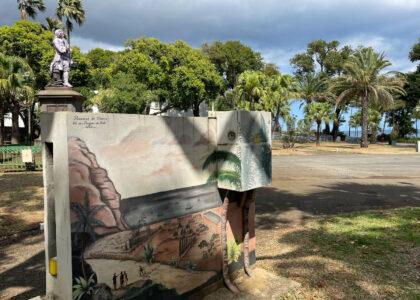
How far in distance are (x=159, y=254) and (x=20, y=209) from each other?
708 centimetres

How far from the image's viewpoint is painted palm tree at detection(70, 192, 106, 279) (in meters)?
3.24

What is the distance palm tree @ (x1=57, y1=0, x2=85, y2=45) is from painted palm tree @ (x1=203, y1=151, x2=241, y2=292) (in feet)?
117

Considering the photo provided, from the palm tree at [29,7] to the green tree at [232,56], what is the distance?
21.5 m

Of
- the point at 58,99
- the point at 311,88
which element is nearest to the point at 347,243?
the point at 58,99

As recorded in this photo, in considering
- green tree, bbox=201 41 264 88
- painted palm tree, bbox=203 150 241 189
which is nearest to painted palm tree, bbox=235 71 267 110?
green tree, bbox=201 41 264 88

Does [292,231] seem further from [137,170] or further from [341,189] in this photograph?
[341,189]

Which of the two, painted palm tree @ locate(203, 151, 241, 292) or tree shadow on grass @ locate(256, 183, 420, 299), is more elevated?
painted palm tree @ locate(203, 151, 241, 292)

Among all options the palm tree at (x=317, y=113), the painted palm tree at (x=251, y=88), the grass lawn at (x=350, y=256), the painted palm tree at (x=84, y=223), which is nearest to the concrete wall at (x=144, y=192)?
the painted palm tree at (x=84, y=223)

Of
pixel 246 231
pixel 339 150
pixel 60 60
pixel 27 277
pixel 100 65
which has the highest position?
pixel 100 65

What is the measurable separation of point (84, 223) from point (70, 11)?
124ft

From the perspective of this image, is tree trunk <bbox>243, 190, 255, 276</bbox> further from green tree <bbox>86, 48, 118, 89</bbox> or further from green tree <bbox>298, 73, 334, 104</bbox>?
green tree <bbox>298, 73, 334, 104</bbox>

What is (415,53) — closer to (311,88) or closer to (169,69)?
(311,88)

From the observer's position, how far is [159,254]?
3.97 metres

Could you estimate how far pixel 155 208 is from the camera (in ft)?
12.9
